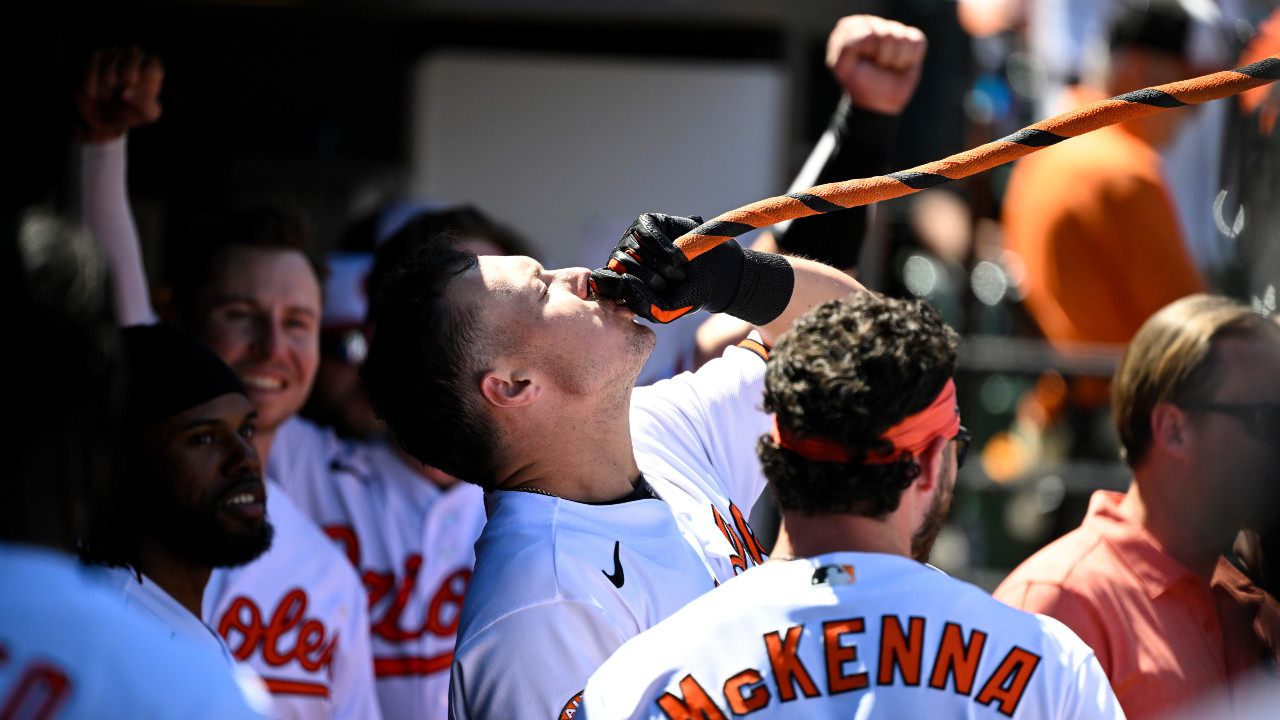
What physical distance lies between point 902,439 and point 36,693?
3.07 ft

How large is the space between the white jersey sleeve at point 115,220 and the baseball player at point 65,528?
840 millimetres

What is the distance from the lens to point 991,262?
5.14 m

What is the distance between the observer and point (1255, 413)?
206 cm

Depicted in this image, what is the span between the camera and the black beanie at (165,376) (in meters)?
2.13

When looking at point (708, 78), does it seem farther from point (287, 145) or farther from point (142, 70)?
point (142, 70)

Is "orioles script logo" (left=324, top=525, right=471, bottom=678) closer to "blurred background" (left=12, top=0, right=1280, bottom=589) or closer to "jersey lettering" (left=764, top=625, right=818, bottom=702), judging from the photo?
"blurred background" (left=12, top=0, right=1280, bottom=589)

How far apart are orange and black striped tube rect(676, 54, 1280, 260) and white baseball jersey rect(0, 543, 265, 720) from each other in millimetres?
1033

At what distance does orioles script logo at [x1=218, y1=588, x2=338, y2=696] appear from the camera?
8.08ft

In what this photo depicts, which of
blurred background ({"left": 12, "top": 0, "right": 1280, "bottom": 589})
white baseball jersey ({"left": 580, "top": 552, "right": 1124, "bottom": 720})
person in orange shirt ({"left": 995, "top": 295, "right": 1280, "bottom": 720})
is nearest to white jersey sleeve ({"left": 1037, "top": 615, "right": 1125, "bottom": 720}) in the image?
white baseball jersey ({"left": 580, "top": 552, "right": 1124, "bottom": 720})

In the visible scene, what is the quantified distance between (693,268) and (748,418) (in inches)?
16.9

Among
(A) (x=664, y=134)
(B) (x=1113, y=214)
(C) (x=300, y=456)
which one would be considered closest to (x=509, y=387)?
(C) (x=300, y=456)

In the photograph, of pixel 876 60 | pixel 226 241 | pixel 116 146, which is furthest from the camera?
pixel 226 241

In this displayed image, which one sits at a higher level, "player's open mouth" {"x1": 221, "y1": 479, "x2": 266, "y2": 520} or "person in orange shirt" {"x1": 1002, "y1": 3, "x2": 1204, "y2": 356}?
"person in orange shirt" {"x1": 1002, "y1": 3, "x2": 1204, "y2": 356}

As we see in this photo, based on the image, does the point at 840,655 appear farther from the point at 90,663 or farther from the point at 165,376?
the point at 165,376
